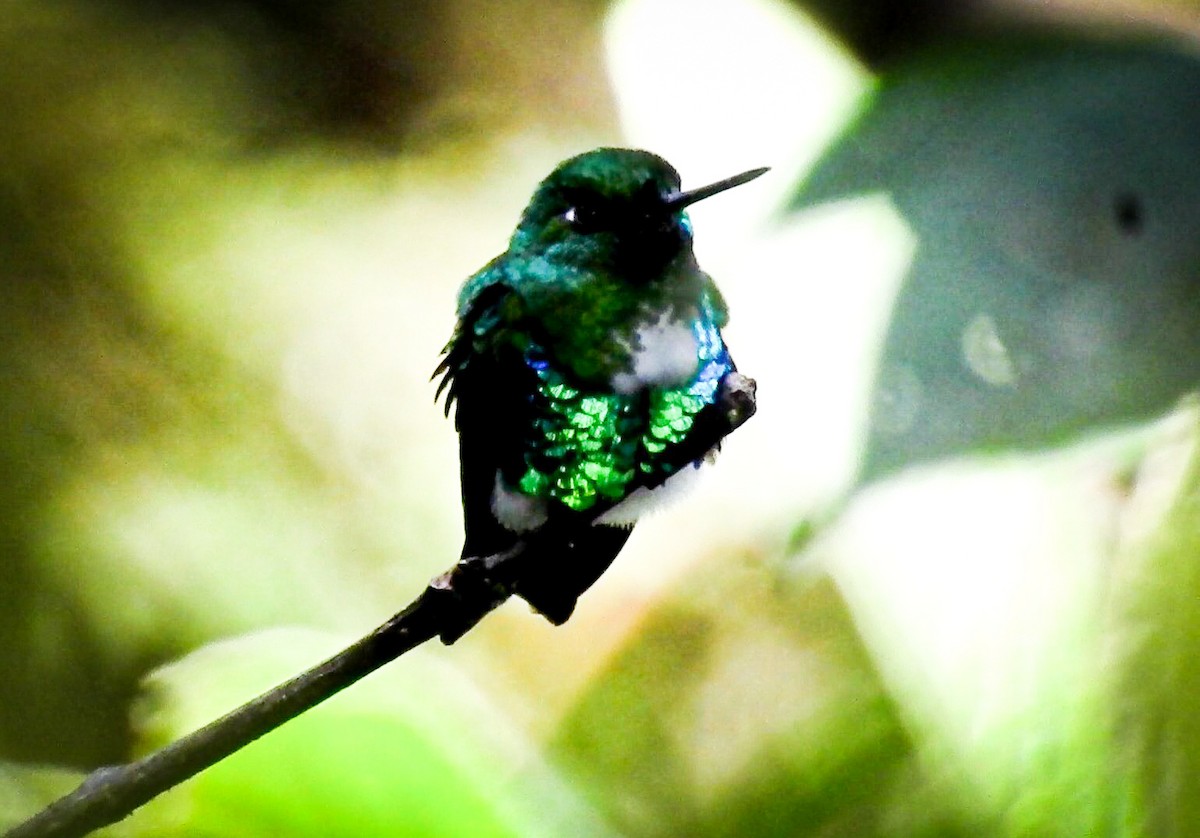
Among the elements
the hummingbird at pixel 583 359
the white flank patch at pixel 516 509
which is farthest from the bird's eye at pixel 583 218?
the white flank patch at pixel 516 509

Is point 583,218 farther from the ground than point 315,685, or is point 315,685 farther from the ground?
point 583,218

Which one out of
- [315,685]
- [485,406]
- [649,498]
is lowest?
[315,685]

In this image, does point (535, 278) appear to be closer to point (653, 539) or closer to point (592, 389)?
point (592, 389)

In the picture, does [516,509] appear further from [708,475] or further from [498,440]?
[708,475]

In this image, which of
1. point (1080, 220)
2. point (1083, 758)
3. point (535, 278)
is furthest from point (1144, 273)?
point (535, 278)

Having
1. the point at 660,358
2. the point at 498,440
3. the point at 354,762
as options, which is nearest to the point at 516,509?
the point at 498,440

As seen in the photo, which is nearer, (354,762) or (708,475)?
(354,762)

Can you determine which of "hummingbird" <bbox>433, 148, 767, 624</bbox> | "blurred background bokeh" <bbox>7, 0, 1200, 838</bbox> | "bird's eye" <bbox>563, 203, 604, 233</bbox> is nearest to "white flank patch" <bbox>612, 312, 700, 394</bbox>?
"hummingbird" <bbox>433, 148, 767, 624</bbox>
